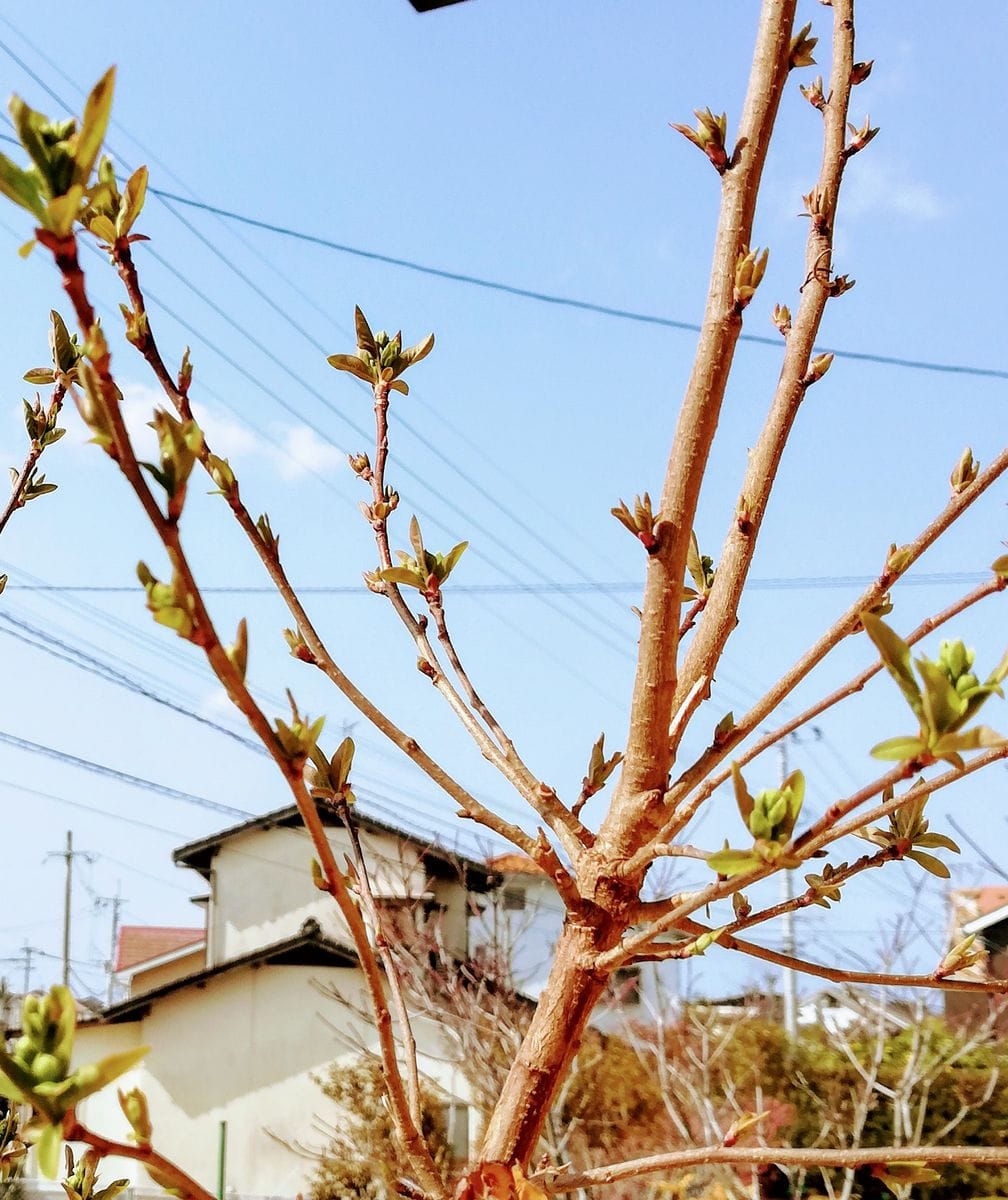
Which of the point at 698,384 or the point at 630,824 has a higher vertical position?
the point at 698,384

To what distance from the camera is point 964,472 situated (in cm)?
68

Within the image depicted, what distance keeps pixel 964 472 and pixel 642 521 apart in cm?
20

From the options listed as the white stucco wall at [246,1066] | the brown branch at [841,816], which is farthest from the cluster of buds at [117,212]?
the white stucco wall at [246,1066]

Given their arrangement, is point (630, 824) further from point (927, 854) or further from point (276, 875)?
point (276, 875)

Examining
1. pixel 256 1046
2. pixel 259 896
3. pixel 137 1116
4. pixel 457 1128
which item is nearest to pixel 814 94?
pixel 137 1116

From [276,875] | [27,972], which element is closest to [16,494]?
[276,875]

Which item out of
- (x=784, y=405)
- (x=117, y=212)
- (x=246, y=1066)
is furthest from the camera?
(x=246, y=1066)

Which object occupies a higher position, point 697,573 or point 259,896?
point 259,896

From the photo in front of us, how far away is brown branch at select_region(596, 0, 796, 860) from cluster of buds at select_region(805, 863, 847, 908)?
0.36ft

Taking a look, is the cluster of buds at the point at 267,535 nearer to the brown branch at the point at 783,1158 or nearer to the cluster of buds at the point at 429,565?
the cluster of buds at the point at 429,565

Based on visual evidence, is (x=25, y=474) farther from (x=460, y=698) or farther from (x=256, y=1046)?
(x=256, y=1046)

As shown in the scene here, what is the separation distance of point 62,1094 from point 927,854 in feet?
1.63

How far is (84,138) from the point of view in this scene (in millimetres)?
365

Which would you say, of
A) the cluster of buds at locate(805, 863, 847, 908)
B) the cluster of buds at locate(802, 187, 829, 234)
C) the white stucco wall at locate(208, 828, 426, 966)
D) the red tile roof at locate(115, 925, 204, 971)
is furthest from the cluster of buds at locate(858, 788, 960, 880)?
the red tile roof at locate(115, 925, 204, 971)
